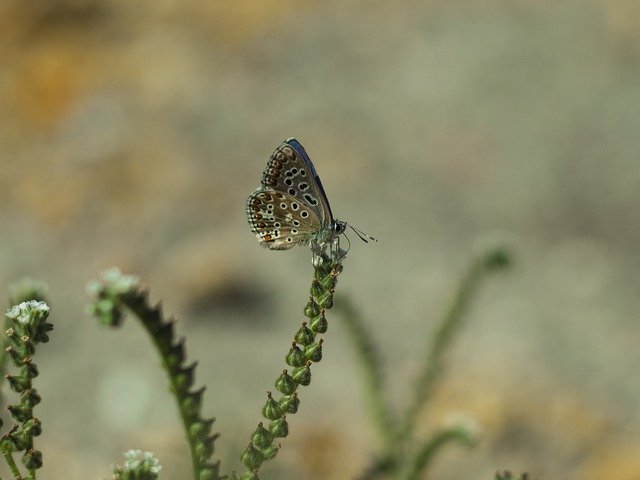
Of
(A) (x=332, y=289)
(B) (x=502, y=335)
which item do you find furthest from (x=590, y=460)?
(A) (x=332, y=289)

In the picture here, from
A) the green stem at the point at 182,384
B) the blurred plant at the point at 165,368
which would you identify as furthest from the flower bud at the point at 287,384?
the green stem at the point at 182,384

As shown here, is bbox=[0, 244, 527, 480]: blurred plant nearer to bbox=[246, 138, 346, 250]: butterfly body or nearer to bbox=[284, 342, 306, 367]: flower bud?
bbox=[284, 342, 306, 367]: flower bud

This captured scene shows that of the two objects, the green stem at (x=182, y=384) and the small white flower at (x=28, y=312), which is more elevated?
the small white flower at (x=28, y=312)

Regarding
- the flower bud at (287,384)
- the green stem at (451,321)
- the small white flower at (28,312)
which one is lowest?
the flower bud at (287,384)

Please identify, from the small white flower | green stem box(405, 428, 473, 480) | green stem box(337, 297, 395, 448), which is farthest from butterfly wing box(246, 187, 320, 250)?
the small white flower

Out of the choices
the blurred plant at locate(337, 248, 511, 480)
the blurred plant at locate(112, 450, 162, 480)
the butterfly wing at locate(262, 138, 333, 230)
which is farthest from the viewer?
the blurred plant at locate(337, 248, 511, 480)

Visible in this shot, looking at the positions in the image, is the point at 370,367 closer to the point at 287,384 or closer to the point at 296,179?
the point at 296,179

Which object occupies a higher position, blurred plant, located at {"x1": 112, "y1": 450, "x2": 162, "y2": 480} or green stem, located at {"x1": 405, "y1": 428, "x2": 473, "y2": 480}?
green stem, located at {"x1": 405, "y1": 428, "x2": 473, "y2": 480}

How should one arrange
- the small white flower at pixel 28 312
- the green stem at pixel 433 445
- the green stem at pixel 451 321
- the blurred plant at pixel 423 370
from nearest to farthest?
the small white flower at pixel 28 312 → the green stem at pixel 433 445 → the blurred plant at pixel 423 370 → the green stem at pixel 451 321

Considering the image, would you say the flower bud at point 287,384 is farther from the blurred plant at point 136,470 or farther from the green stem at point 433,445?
the green stem at point 433,445

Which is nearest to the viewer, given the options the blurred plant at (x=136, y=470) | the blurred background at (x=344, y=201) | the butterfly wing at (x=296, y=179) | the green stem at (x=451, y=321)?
the blurred plant at (x=136, y=470)
